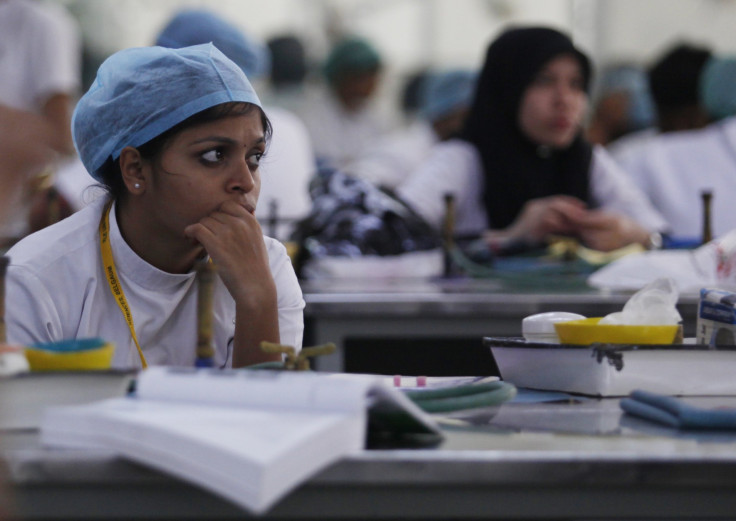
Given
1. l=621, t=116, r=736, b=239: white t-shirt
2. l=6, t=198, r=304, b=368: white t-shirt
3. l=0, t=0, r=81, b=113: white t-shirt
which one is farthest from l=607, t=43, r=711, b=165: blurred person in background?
l=6, t=198, r=304, b=368: white t-shirt

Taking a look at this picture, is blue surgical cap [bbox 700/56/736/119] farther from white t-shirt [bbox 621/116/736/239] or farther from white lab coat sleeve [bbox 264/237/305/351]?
white lab coat sleeve [bbox 264/237/305/351]

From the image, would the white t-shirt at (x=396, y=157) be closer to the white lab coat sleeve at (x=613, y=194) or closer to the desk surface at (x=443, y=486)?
the white lab coat sleeve at (x=613, y=194)

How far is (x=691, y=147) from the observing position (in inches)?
178

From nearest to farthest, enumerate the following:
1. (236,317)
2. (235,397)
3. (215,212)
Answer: (235,397) → (236,317) → (215,212)

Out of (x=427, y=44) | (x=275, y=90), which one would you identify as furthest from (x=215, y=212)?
(x=427, y=44)

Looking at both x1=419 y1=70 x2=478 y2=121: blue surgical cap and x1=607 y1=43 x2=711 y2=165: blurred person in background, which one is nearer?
x1=607 y1=43 x2=711 y2=165: blurred person in background

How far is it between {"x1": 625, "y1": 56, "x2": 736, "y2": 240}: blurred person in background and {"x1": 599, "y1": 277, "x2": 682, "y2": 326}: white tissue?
2852 millimetres

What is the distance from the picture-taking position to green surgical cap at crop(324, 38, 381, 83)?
7.76 m

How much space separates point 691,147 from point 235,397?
12.7 ft

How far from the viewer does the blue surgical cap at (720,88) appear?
4.71m

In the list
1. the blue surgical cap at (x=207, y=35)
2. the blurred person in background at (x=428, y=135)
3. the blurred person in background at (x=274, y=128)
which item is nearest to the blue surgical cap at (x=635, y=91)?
the blurred person in background at (x=428, y=135)

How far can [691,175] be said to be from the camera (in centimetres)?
451

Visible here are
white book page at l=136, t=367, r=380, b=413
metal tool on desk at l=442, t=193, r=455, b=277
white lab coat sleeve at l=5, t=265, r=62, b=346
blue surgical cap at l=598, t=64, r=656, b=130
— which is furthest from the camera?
blue surgical cap at l=598, t=64, r=656, b=130

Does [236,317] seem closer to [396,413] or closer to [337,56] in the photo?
[396,413]
